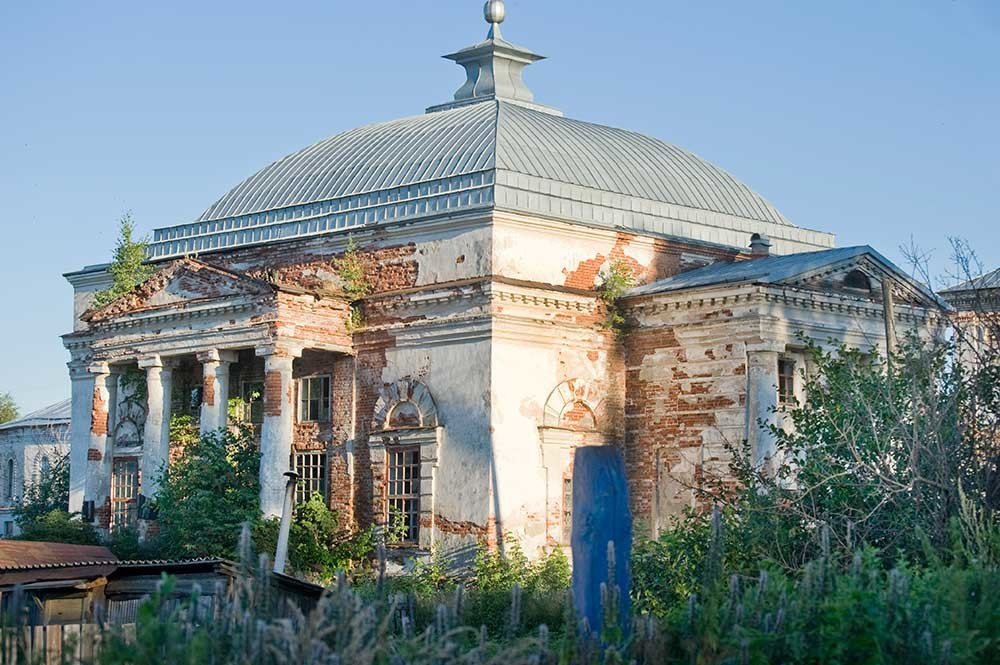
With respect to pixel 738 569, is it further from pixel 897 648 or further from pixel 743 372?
pixel 743 372

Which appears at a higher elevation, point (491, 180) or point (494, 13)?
point (494, 13)

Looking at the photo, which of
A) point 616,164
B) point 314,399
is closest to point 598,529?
point 314,399

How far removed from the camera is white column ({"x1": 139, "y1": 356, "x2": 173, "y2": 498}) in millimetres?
26438

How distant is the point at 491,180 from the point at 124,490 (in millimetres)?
9127

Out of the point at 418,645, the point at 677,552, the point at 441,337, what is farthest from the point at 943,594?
the point at 441,337

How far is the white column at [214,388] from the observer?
25.4 m

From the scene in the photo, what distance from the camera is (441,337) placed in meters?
23.9

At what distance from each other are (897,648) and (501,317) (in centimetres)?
1402

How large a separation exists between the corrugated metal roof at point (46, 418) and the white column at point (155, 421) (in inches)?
763

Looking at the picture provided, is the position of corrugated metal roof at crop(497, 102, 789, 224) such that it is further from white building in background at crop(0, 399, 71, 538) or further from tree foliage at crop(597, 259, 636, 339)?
white building in background at crop(0, 399, 71, 538)

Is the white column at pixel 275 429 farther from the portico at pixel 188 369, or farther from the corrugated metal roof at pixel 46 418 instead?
the corrugated metal roof at pixel 46 418

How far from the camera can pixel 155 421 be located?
87.1 feet

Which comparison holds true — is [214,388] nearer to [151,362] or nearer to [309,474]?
[151,362]

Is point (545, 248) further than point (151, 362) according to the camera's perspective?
No
